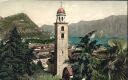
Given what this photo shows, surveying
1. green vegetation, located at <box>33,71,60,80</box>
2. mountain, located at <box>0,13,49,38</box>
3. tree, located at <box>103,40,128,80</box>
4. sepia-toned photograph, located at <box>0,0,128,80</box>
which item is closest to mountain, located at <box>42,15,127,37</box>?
sepia-toned photograph, located at <box>0,0,128,80</box>

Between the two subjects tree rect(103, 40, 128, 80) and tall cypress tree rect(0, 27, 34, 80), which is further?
tall cypress tree rect(0, 27, 34, 80)

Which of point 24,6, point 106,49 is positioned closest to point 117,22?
point 106,49

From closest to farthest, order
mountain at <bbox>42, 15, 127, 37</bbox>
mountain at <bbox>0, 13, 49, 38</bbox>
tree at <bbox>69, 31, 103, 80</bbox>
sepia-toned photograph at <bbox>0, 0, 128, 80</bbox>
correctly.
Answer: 1. sepia-toned photograph at <bbox>0, 0, 128, 80</bbox>
2. tree at <bbox>69, 31, 103, 80</bbox>
3. mountain at <bbox>42, 15, 127, 37</bbox>
4. mountain at <bbox>0, 13, 49, 38</bbox>

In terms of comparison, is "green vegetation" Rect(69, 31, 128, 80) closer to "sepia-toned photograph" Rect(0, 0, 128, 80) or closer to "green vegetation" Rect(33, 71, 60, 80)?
"sepia-toned photograph" Rect(0, 0, 128, 80)

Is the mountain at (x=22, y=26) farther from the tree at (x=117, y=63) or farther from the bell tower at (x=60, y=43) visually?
the tree at (x=117, y=63)

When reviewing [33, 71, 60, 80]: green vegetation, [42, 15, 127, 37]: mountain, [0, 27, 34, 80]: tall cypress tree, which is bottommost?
[33, 71, 60, 80]: green vegetation

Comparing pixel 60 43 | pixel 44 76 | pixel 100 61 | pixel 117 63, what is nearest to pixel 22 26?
pixel 44 76

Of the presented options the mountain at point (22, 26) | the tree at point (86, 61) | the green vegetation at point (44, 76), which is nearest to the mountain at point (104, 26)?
the mountain at point (22, 26)

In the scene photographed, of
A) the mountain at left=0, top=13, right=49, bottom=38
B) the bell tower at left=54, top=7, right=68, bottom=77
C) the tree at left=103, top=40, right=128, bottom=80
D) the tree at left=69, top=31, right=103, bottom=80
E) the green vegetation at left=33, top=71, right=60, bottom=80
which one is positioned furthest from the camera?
the bell tower at left=54, top=7, right=68, bottom=77
